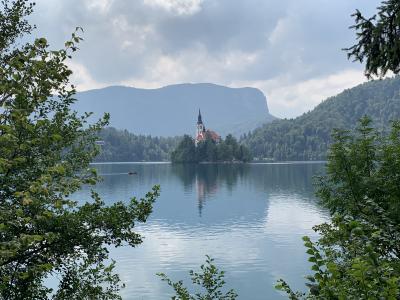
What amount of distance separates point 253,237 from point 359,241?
190ft

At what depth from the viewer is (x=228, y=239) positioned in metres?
63.4

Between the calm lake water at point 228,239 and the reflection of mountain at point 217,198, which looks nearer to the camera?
the calm lake water at point 228,239

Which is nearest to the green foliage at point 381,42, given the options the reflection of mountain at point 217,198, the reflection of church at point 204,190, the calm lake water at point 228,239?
the calm lake water at point 228,239

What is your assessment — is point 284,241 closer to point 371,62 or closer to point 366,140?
point 366,140

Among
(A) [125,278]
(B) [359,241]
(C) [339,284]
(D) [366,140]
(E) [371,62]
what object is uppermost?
(E) [371,62]

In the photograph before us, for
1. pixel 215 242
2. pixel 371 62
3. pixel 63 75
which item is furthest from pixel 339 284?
pixel 215 242

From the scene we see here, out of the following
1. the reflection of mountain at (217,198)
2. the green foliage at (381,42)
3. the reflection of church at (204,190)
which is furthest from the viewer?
the reflection of church at (204,190)

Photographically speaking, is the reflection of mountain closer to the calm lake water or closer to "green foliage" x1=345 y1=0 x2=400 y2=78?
the calm lake water

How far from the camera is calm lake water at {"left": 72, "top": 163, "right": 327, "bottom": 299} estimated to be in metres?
43.9

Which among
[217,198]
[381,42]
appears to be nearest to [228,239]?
[217,198]

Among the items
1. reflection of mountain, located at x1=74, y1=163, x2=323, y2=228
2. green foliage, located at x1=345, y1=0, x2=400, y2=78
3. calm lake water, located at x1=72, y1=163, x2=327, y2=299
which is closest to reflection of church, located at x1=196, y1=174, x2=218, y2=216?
reflection of mountain, located at x1=74, y1=163, x2=323, y2=228

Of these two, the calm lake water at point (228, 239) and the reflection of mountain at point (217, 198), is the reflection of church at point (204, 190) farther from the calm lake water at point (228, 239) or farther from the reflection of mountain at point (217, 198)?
the calm lake water at point (228, 239)

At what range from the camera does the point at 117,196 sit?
110 m

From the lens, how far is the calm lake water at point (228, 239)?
43906 mm
